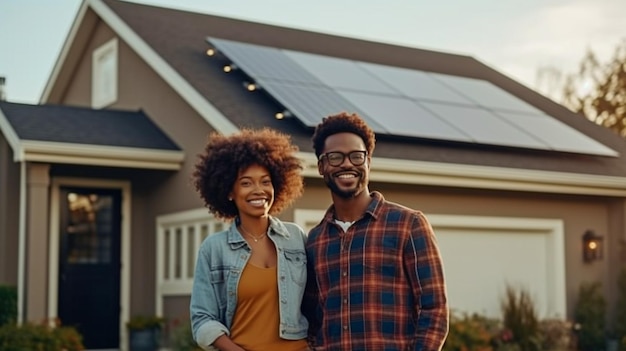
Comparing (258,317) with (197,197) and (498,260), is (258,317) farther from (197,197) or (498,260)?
(498,260)

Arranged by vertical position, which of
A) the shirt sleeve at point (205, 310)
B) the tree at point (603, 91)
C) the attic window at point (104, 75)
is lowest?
the shirt sleeve at point (205, 310)

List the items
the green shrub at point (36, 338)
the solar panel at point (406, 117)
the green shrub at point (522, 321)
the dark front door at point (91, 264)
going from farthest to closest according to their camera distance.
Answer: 1. the dark front door at point (91, 264)
2. the solar panel at point (406, 117)
3. the green shrub at point (522, 321)
4. the green shrub at point (36, 338)

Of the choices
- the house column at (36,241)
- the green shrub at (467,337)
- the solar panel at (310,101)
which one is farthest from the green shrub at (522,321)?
the house column at (36,241)

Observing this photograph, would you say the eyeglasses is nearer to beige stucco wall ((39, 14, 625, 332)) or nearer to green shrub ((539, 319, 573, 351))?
beige stucco wall ((39, 14, 625, 332))

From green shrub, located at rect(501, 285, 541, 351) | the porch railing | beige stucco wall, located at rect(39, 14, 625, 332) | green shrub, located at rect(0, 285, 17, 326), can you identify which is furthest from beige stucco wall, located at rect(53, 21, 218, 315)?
green shrub, located at rect(501, 285, 541, 351)

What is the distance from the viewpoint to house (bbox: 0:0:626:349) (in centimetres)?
1115

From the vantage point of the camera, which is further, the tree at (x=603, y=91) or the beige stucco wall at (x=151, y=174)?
the tree at (x=603, y=91)

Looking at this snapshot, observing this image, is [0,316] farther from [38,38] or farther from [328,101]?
[38,38]

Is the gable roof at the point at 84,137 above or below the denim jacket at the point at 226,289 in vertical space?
above

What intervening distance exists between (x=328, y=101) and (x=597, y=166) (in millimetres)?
3957

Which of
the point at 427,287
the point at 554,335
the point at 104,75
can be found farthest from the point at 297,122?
the point at 427,287

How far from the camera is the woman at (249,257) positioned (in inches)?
162

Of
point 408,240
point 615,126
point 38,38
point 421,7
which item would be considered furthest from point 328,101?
point 615,126

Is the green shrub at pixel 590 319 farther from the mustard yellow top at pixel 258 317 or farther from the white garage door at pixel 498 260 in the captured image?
the mustard yellow top at pixel 258 317
